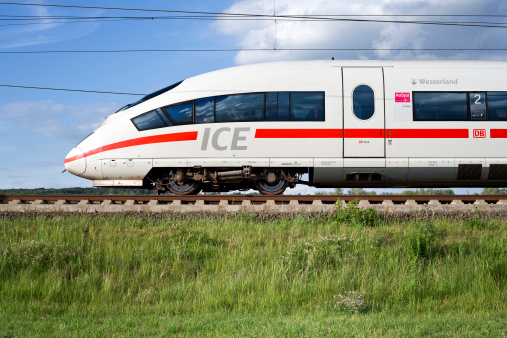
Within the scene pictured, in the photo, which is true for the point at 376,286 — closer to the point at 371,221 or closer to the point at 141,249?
the point at 371,221

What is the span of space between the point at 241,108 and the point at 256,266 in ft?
18.3

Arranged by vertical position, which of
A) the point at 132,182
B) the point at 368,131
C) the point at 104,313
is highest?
the point at 368,131

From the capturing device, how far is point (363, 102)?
1305 cm

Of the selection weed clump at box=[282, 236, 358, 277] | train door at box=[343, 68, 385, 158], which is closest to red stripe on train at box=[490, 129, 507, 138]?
train door at box=[343, 68, 385, 158]

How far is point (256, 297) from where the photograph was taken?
767 cm

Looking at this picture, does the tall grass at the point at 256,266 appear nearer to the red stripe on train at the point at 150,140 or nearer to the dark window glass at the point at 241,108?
the red stripe on train at the point at 150,140

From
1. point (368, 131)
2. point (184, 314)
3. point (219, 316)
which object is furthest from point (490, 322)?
point (368, 131)

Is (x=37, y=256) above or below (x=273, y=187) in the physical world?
below

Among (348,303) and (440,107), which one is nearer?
(348,303)

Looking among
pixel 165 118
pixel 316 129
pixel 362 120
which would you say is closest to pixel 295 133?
pixel 316 129

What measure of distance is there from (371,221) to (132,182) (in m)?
6.71

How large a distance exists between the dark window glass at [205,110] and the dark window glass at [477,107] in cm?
717

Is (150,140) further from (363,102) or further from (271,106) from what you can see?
(363,102)

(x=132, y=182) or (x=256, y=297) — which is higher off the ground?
(x=132, y=182)
